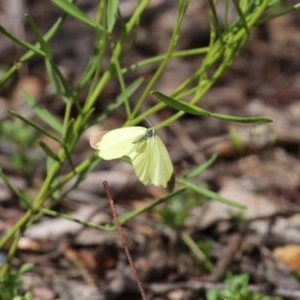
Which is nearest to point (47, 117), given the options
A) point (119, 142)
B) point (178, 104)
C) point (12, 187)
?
point (12, 187)

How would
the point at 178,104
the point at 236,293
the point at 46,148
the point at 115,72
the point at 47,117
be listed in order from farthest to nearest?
the point at 236,293, the point at 47,117, the point at 115,72, the point at 46,148, the point at 178,104

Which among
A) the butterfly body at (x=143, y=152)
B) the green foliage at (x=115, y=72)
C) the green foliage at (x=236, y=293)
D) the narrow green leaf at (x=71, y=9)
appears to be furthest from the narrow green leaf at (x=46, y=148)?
the green foliage at (x=236, y=293)

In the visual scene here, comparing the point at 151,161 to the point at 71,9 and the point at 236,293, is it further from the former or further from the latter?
the point at 236,293

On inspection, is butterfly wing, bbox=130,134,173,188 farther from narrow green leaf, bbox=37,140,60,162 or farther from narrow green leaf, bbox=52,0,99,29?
narrow green leaf, bbox=52,0,99,29

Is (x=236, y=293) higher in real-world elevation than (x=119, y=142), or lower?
lower

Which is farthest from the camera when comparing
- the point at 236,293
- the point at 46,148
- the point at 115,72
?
the point at 236,293

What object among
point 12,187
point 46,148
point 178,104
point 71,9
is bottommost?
point 12,187

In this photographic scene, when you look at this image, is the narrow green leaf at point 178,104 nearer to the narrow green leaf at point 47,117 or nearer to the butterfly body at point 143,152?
the butterfly body at point 143,152
